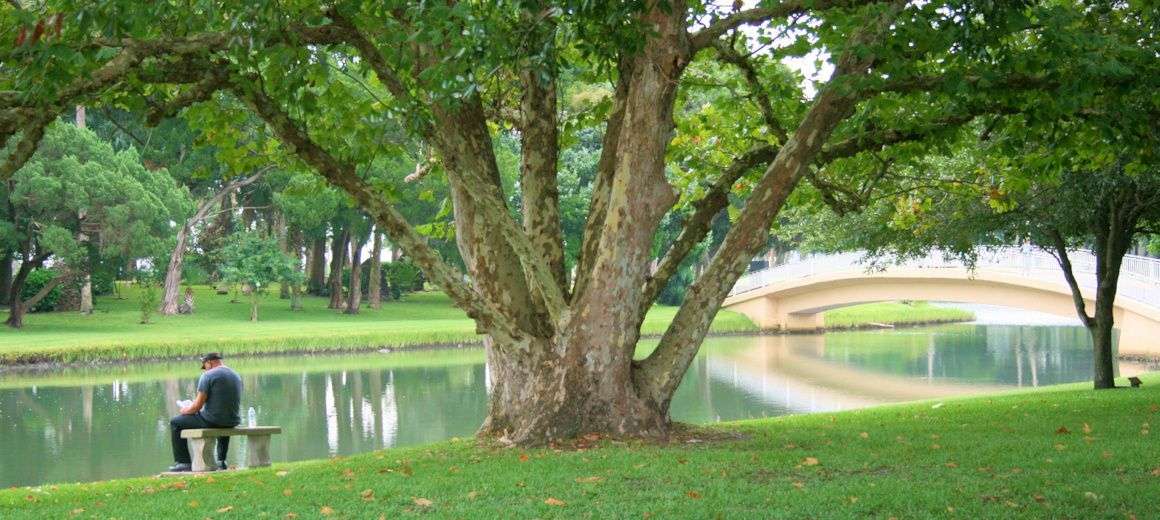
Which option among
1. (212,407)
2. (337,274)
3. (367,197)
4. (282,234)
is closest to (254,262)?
(337,274)

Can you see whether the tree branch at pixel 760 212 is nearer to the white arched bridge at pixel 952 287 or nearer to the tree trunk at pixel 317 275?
the white arched bridge at pixel 952 287

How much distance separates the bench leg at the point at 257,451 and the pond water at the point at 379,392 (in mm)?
4617

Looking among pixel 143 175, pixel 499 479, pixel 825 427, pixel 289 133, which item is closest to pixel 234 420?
pixel 289 133

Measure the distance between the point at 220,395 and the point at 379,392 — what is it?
531 inches

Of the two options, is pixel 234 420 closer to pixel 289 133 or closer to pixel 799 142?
pixel 289 133

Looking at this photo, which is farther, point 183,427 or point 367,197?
point 183,427

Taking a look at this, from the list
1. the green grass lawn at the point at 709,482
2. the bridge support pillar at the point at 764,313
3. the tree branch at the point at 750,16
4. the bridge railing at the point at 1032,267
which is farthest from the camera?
the bridge support pillar at the point at 764,313

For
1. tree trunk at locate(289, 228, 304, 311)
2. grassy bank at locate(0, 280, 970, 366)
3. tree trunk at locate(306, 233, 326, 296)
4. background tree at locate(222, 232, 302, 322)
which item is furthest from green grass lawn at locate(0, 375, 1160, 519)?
tree trunk at locate(306, 233, 326, 296)

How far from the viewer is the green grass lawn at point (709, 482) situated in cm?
654

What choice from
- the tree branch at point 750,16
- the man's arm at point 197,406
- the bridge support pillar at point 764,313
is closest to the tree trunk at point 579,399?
the tree branch at point 750,16

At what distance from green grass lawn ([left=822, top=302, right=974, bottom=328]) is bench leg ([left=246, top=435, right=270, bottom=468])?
39236 millimetres

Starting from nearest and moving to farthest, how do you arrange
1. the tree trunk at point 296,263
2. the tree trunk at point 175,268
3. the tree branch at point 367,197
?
the tree branch at point 367,197 → the tree trunk at point 175,268 → the tree trunk at point 296,263

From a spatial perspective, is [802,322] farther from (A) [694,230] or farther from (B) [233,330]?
(A) [694,230]

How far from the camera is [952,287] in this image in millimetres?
37344
